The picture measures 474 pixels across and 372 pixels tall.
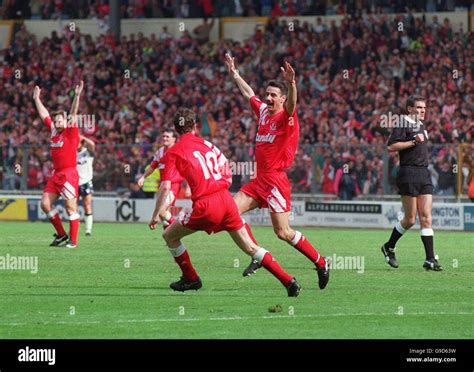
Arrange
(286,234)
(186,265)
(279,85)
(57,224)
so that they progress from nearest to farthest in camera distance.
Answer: (186,265) → (286,234) → (279,85) → (57,224)

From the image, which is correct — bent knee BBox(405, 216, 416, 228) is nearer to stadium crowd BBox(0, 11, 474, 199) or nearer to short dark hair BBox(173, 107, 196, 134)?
short dark hair BBox(173, 107, 196, 134)

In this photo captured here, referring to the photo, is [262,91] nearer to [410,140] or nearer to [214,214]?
[410,140]

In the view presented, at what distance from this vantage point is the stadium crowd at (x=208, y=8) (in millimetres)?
38906

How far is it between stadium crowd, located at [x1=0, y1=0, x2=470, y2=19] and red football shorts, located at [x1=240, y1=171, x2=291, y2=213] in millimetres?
24369

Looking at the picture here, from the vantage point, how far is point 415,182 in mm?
17172

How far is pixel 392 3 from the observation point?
3878 cm

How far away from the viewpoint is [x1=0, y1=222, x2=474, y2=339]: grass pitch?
10.9 meters

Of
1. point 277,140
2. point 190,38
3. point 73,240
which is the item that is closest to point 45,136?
point 190,38

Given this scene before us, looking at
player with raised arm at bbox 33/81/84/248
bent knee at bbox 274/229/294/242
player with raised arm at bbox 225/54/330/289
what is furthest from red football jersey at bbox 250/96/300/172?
player with raised arm at bbox 33/81/84/248

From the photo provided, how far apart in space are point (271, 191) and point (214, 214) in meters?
2.19

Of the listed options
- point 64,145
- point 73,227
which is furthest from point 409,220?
point 64,145

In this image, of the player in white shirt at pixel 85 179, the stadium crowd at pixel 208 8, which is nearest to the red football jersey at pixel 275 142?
the player in white shirt at pixel 85 179

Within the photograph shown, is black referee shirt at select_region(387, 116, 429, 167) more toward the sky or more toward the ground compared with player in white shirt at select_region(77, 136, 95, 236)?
more toward the sky
